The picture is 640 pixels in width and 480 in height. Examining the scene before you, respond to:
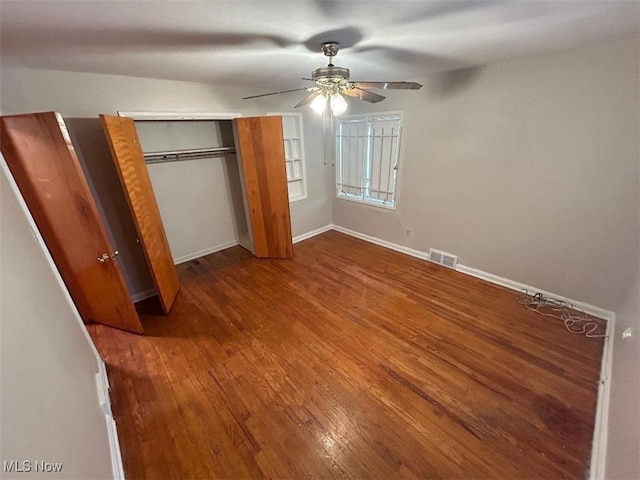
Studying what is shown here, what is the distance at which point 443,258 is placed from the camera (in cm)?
352

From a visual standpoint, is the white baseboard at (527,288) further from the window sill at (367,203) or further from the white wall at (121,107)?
the white wall at (121,107)

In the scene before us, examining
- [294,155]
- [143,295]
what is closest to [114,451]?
[143,295]

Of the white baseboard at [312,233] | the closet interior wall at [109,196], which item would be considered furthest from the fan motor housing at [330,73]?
the white baseboard at [312,233]

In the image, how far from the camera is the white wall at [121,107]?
2.14 meters

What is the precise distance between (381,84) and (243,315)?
2.47 meters

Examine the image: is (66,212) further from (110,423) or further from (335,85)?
(335,85)

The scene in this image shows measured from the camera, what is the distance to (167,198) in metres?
3.50

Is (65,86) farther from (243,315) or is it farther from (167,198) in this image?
(243,315)

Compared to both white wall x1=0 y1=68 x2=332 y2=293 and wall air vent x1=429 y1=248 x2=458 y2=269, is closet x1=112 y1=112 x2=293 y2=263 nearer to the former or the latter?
white wall x1=0 y1=68 x2=332 y2=293

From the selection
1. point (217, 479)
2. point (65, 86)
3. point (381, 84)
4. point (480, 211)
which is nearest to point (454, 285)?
point (480, 211)

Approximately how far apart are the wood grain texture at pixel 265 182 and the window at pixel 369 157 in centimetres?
136

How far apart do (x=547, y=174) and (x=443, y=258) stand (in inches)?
57.7
